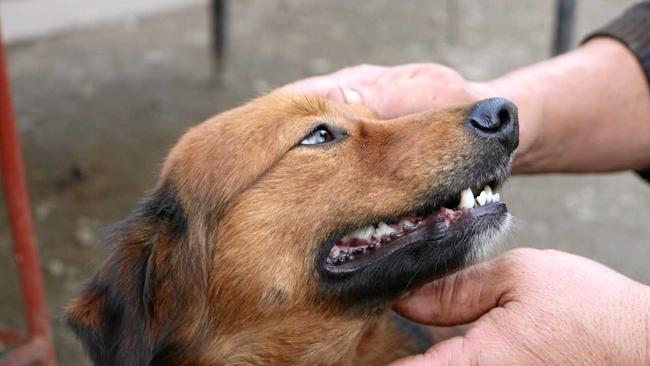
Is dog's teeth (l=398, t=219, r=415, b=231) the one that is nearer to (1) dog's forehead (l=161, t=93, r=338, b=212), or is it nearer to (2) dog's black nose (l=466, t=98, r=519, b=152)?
(2) dog's black nose (l=466, t=98, r=519, b=152)

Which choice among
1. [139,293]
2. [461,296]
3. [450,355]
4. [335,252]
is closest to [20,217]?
[139,293]

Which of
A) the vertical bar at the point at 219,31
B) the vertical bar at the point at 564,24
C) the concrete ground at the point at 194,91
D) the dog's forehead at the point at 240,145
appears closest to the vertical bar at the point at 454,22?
the concrete ground at the point at 194,91

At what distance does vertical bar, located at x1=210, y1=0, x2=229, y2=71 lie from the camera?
22.7 ft

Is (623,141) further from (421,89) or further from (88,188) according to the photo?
(88,188)

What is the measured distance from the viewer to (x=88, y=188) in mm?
5582

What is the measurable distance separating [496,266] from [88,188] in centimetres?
395

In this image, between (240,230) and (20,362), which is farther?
(20,362)

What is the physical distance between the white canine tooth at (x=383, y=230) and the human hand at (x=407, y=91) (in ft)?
1.91

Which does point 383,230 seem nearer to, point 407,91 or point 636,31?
point 407,91

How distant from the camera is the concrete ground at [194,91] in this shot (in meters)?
5.18

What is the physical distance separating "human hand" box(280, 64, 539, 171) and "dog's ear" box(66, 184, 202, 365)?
25.3 inches

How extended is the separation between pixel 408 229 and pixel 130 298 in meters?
0.74

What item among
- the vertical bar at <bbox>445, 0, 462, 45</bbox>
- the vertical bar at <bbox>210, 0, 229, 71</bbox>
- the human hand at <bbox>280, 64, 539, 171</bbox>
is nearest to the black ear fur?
the human hand at <bbox>280, 64, 539, 171</bbox>

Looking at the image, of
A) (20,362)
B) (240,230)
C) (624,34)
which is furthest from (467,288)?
(20,362)
